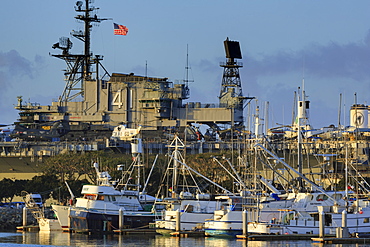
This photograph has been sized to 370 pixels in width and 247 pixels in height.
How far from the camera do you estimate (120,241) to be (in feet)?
233

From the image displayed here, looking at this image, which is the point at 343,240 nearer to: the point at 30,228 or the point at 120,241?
the point at 120,241

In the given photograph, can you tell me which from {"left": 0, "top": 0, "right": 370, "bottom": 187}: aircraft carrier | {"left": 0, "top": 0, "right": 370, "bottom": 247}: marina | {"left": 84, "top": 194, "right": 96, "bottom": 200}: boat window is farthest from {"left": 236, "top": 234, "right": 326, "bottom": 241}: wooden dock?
{"left": 0, "top": 0, "right": 370, "bottom": 187}: aircraft carrier

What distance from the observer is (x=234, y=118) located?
424ft

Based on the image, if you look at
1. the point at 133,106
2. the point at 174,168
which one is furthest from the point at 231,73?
the point at 174,168

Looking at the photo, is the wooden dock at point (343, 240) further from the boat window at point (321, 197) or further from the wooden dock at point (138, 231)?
the wooden dock at point (138, 231)

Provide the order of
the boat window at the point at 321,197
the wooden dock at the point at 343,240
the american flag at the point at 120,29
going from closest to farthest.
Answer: the wooden dock at the point at 343,240 → the boat window at the point at 321,197 → the american flag at the point at 120,29

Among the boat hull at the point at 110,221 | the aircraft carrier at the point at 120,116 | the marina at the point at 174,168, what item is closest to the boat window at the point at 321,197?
the marina at the point at 174,168

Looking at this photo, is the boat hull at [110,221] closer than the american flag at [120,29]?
Yes

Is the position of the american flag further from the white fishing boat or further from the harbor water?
the white fishing boat

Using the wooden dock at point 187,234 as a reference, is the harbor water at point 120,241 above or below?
below

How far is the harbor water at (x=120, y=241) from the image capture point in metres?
66.8

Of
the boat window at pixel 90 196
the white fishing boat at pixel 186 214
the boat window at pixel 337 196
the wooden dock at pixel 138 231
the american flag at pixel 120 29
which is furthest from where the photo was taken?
the american flag at pixel 120 29

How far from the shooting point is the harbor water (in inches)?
2628

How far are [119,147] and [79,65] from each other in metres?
20.1
